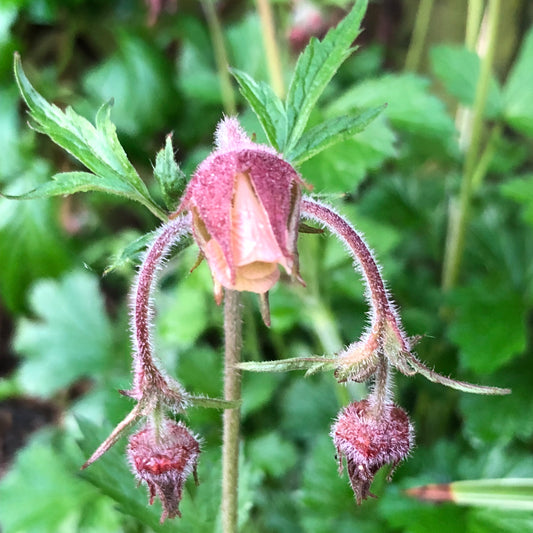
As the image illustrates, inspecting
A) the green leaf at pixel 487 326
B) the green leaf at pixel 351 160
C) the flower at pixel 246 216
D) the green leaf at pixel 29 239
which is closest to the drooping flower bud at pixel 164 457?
the flower at pixel 246 216

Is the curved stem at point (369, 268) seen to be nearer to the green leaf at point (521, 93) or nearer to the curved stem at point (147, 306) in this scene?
the curved stem at point (147, 306)

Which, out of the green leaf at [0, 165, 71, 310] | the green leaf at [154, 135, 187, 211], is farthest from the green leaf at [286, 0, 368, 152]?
the green leaf at [0, 165, 71, 310]

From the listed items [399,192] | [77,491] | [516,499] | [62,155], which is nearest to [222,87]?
[399,192]

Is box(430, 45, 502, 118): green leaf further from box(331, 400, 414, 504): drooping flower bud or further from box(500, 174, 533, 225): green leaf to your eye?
box(331, 400, 414, 504): drooping flower bud

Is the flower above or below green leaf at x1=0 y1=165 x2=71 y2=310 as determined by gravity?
below

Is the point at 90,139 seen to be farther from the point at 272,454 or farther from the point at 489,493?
the point at 272,454
